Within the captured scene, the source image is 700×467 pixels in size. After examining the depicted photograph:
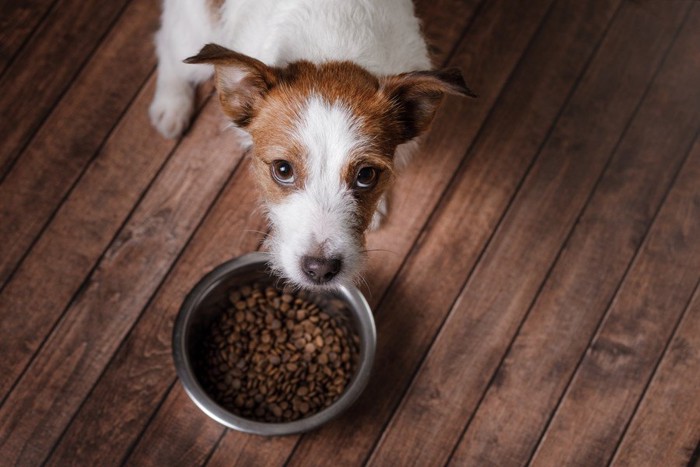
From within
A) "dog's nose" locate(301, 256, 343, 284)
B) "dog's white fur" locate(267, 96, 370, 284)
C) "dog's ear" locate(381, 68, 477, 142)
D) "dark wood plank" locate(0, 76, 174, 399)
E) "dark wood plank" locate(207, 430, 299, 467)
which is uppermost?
"dog's ear" locate(381, 68, 477, 142)

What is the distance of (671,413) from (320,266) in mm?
1638

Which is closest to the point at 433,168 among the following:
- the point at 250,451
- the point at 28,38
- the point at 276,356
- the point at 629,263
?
the point at 629,263

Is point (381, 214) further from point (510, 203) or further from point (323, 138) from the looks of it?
point (323, 138)

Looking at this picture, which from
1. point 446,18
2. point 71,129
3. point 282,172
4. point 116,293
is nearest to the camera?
point 282,172

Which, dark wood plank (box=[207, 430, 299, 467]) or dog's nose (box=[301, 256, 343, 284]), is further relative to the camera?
dark wood plank (box=[207, 430, 299, 467])

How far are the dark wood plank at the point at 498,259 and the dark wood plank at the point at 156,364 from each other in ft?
2.22

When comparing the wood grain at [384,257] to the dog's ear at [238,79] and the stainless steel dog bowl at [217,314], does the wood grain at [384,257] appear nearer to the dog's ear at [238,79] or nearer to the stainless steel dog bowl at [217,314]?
the stainless steel dog bowl at [217,314]

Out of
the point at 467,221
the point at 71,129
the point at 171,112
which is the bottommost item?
the point at 71,129

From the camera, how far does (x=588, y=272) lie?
2871mm

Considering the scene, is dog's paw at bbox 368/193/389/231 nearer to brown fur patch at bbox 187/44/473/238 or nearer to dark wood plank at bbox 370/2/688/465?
dark wood plank at bbox 370/2/688/465

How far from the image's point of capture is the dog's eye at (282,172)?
1.99 meters

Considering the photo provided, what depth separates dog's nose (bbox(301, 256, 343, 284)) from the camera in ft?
6.57

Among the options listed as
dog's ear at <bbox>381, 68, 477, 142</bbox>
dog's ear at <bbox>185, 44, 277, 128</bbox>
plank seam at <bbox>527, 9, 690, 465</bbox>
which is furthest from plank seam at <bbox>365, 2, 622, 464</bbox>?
dog's ear at <bbox>185, 44, 277, 128</bbox>

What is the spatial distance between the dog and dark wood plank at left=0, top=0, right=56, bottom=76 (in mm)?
1147
